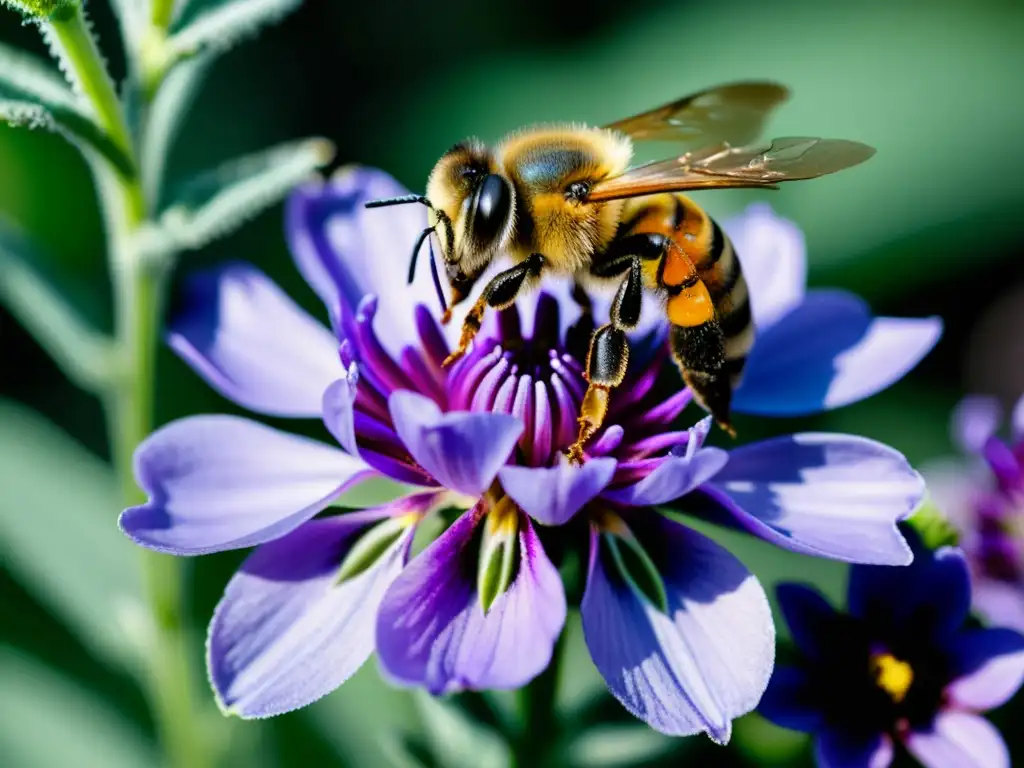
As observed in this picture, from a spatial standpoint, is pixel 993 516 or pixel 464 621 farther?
pixel 993 516

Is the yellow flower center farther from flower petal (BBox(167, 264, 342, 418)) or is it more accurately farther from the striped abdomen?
flower petal (BBox(167, 264, 342, 418))

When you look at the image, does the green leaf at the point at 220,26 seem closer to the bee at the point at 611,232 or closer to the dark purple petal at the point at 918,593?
the bee at the point at 611,232

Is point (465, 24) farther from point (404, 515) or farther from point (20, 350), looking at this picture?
point (404, 515)

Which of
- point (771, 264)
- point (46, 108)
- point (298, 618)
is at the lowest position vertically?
point (298, 618)

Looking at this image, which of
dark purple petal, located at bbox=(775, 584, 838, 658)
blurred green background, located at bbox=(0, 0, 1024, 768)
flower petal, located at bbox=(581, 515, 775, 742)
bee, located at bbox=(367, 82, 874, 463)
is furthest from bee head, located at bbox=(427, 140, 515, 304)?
blurred green background, located at bbox=(0, 0, 1024, 768)

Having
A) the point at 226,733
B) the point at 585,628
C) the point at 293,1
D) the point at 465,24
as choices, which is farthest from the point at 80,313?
the point at 465,24

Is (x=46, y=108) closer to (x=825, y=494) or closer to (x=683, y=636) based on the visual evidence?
(x=683, y=636)

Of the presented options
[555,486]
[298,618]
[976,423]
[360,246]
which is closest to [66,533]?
[360,246]

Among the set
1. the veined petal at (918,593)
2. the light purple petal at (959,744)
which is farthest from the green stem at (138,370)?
the light purple petal at (959,744)
